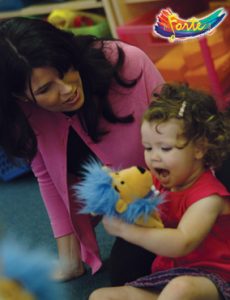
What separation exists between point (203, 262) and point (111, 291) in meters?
0.18

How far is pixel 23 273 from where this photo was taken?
463 millimetres

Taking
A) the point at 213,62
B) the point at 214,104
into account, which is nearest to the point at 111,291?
the point at 214,104

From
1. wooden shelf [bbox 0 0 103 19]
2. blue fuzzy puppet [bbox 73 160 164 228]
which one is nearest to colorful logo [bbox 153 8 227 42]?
wooden shelf [bbox 0 0 103 19]

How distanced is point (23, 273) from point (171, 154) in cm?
39

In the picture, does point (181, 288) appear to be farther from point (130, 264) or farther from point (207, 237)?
point (130, 264)

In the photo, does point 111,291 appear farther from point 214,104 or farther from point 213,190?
point 214,104

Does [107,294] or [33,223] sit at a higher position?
[107,294]

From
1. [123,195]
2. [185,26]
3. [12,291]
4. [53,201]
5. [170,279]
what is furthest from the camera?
[185,26]

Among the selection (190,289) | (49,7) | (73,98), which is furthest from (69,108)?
(49,7)

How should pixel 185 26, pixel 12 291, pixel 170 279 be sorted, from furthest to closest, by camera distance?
pixel 185 26
pixel 170 279
pixel 12 291

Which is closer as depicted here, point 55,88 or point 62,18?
point 55,88

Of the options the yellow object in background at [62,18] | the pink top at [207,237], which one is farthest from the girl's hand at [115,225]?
the yellow object in background at [62,18]

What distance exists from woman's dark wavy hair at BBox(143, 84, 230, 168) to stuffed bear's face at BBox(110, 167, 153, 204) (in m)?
0.09

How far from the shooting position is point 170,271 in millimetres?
864
